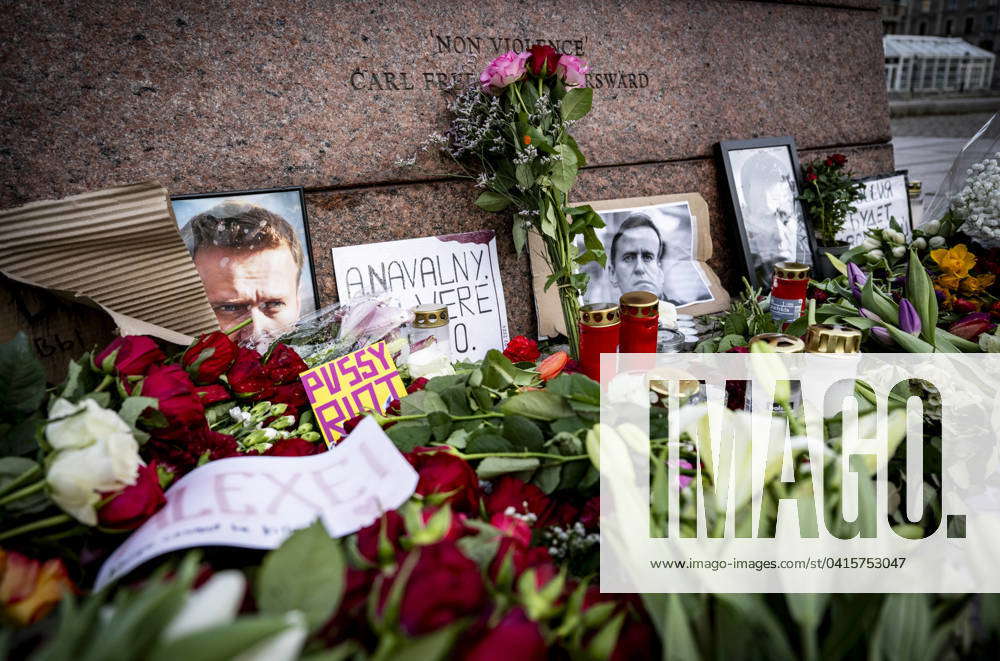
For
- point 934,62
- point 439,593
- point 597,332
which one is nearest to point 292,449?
point 439,593

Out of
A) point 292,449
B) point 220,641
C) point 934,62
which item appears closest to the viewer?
point 220,641

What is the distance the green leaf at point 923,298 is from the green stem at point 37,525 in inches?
52.3

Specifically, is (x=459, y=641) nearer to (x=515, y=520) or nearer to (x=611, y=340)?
(x=515, y=520)

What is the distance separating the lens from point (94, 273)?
38.3 inches

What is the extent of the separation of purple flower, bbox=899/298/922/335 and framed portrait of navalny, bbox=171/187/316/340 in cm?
127

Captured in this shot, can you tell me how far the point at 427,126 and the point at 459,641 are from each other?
4.49 feet

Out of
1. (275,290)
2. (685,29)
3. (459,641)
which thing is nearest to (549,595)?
(459,641)

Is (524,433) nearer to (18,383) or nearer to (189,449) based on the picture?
(189,449)

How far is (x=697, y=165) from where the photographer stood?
1977mm

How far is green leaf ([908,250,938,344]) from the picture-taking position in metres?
1.05

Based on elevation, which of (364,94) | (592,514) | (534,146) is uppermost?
(364,94)

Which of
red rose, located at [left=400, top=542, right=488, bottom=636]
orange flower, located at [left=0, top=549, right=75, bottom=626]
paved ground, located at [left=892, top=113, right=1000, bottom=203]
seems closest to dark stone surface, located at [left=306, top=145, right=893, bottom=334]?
orange flower, located at [left=0, top=549, right=75, bottom=626]

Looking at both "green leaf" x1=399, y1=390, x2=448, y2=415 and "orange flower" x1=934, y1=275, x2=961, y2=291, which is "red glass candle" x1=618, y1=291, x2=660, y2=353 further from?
"orange flower" x1=934, y1=275, x2=961, y2=291

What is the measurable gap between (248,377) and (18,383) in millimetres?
328
